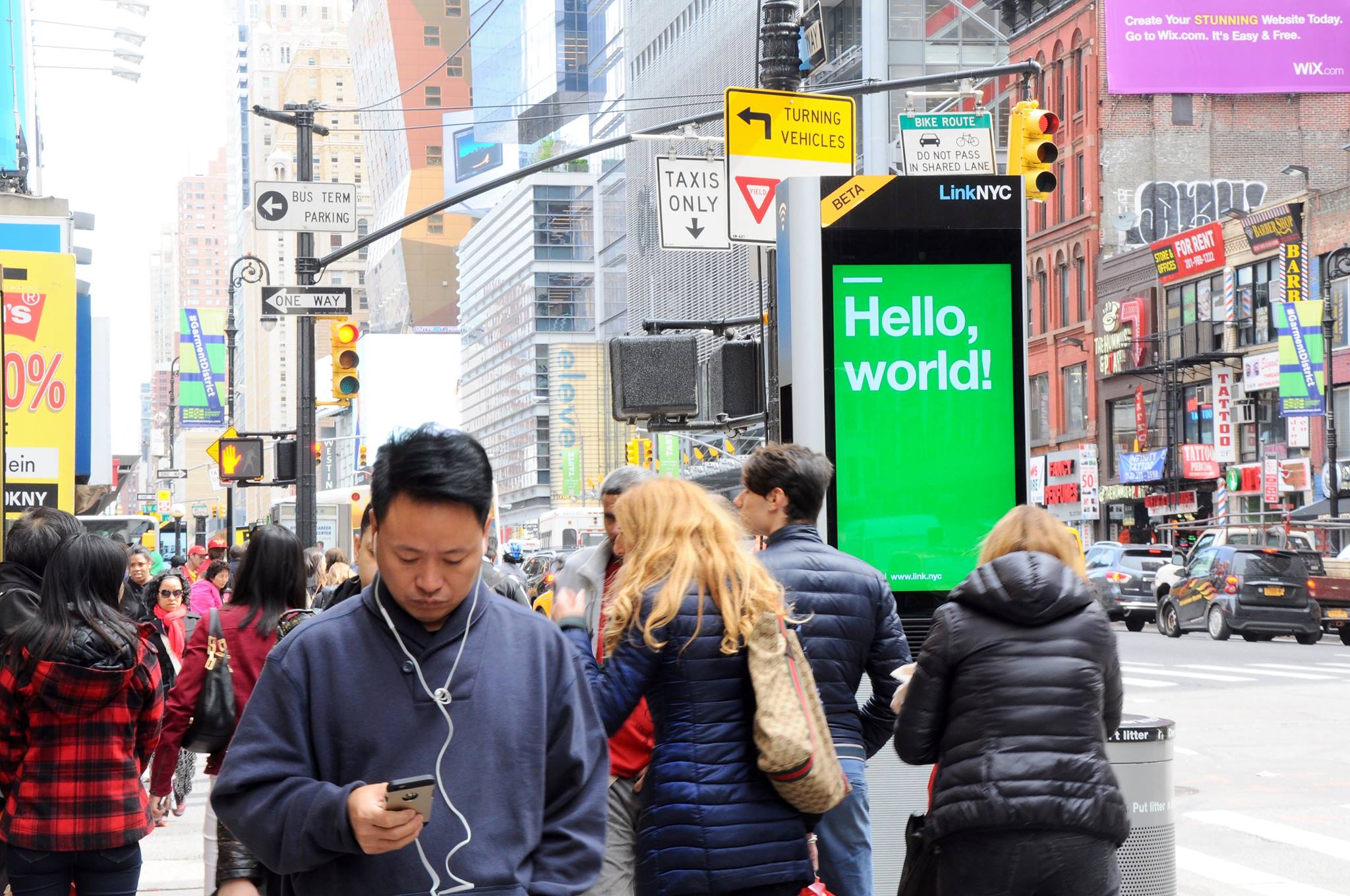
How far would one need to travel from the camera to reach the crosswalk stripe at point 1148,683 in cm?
2126

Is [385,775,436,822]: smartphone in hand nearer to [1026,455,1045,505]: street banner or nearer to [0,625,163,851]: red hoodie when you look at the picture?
[0,625,163,851]: red hoodie

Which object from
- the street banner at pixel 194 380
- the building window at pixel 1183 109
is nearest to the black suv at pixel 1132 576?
the building window at pixel 1183 109

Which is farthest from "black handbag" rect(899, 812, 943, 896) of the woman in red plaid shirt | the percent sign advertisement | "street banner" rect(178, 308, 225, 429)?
"street banner" rect(178, 308, 225, 429)

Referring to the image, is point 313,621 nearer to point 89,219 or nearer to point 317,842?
point 317,842

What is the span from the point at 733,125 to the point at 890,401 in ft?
9.37

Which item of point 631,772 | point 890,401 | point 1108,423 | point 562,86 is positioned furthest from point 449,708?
point 562,86

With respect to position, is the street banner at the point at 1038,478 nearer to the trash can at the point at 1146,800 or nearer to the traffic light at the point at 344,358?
the traffic light at the point at 344,358

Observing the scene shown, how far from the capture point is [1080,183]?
6162 centimetres

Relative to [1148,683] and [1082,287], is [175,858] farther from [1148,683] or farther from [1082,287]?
[1082,287]

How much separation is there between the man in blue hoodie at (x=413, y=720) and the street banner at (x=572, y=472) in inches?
5783

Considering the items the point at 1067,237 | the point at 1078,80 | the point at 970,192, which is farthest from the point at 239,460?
the point at 1078,80

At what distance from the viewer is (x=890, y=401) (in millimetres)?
7988

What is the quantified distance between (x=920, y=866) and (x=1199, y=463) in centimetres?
4909

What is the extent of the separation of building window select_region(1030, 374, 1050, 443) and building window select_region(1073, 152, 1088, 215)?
22.0 ft
